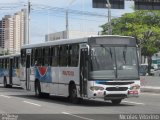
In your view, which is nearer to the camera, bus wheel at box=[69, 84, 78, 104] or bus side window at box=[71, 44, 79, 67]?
bus side window at box=[71, 44, 79, 67]

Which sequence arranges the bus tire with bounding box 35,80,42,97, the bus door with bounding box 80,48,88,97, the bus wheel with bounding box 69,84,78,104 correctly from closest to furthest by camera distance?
the bus door with bounding box 80,48,88,97
the bus wheel with bounding box 69,84,78,104
the bus tire with bounding box 35,80,42,97

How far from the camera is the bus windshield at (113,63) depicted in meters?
20.4

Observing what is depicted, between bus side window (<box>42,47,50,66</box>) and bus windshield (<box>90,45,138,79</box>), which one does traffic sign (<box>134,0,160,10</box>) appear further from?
bus windshield (<box>90,45,138,79</box>)

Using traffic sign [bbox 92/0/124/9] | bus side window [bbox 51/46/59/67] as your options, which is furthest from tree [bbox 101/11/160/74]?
bus side window [bbox 51/46/59/67]

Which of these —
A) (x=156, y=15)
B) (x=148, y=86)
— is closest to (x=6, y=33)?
(x=156, y=15)

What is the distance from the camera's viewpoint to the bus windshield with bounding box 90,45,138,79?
802 inches

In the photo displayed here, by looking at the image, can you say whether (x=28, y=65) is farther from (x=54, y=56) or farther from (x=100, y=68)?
(x=100, y=68)

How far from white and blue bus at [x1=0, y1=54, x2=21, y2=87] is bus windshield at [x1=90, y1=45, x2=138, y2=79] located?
19.4 meters

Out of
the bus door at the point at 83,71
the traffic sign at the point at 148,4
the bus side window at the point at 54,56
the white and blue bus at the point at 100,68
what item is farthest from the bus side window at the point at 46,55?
the traffic sign at the point at 148,4

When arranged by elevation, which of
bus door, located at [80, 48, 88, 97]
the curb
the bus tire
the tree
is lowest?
the curb

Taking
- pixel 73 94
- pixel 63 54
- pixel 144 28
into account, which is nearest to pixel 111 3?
pixel 63 54

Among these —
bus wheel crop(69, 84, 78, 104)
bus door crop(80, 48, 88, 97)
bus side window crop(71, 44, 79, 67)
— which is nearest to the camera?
bus door crop(80, 48, 88, 97)

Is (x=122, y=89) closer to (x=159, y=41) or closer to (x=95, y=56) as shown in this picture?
(x=95, y=56)

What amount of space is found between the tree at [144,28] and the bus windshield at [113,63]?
5602 centimetres
